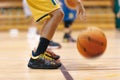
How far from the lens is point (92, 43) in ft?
8.38

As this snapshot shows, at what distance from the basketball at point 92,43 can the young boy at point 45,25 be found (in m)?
0.26

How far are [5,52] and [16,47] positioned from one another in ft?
1.46

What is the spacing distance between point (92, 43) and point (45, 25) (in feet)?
1.38

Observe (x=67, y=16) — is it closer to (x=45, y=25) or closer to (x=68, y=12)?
(x=68, y=12)

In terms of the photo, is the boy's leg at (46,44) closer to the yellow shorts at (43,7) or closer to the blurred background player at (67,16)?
the yellow shorts at (43,7)

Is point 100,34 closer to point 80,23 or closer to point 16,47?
point 16,47

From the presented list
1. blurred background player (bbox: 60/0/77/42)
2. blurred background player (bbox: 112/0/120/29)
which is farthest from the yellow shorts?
blurred background player (bbox: 112/0/120/29)

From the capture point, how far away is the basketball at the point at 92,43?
2549 millimetres

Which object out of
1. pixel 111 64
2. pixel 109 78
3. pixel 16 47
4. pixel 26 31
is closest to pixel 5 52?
pixel 16 47

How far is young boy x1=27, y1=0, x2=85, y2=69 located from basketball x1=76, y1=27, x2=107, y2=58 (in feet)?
0.87

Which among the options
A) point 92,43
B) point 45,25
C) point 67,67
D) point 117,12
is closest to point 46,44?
point 45,25

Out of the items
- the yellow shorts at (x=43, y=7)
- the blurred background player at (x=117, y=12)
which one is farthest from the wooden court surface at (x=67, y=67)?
the blurred background player at (x=117, y=12)

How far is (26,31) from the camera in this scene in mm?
6145

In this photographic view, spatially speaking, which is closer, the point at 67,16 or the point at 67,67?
the point at 67,67
